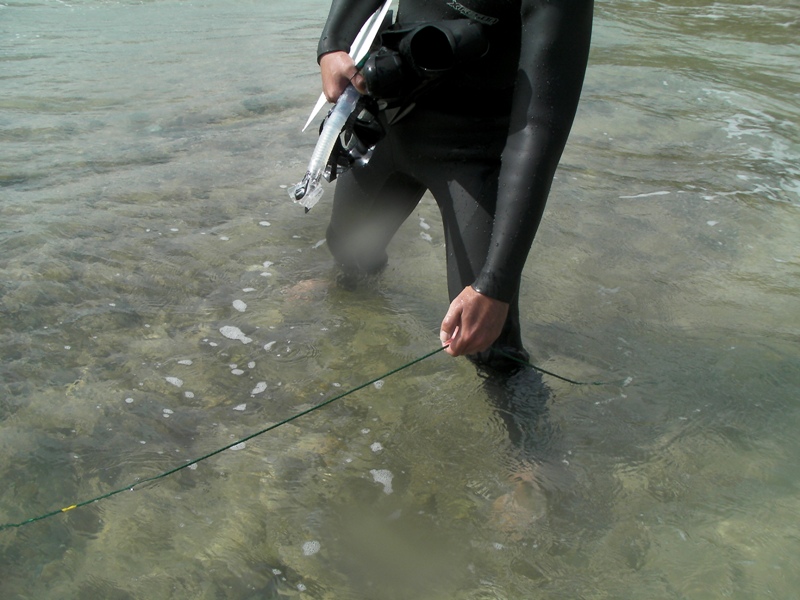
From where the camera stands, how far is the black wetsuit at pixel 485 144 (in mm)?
2131

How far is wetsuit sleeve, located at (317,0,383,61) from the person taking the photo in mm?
2703

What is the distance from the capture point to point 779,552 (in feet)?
7.43

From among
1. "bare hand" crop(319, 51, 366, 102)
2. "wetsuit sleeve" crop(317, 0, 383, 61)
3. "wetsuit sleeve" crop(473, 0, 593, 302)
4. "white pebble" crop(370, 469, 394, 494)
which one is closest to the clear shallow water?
"white pebble" crop(370, 469, 394, 494)

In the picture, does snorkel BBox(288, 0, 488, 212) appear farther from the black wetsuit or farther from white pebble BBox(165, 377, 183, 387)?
white pebble BBox(165, 377, 183, 387)

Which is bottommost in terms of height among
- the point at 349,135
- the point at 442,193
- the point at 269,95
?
the point at 269,95

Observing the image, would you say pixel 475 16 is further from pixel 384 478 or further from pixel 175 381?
pixel 175 381

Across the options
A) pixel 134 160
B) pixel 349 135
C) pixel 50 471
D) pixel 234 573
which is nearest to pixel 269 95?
pixel 134 160

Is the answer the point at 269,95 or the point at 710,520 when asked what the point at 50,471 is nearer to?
the point at 710,520

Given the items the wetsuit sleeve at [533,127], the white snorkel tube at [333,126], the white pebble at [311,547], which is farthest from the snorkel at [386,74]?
the white pebble at [311,547]

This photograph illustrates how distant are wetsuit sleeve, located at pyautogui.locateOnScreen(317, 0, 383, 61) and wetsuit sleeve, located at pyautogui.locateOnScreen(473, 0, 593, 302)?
0.82 metres

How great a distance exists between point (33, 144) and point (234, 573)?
404 centimetres

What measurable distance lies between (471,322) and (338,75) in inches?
40.9

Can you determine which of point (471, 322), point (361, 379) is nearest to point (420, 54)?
point (471, 322)

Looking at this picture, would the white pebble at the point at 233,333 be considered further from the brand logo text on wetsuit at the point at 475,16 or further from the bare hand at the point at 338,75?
the brand logo text on wetsuit at the point at 475,16
